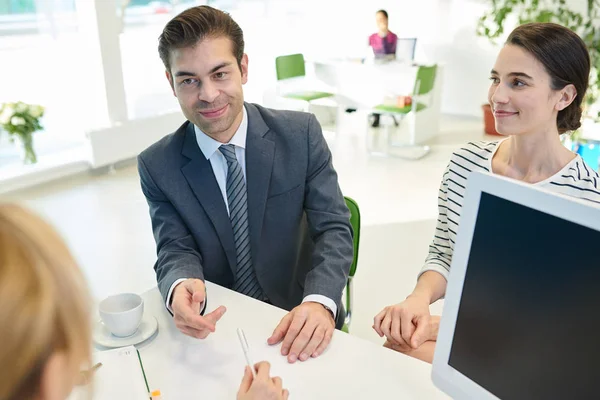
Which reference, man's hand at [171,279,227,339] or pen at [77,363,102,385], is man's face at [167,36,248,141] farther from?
pen at [77,363,102,385]

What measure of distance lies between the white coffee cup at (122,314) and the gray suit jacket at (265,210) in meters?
0.12

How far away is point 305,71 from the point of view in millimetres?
6359

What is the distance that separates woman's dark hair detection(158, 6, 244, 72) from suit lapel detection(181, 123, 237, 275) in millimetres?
252

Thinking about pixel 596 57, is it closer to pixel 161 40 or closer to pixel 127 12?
pixel 127 12

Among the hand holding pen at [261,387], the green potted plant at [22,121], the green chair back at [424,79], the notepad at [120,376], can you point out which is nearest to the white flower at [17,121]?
the green potted plant at [22,121]

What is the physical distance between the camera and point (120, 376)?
40.3 inches

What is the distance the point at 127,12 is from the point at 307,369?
4.81 metres

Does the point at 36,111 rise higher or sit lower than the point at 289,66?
lower

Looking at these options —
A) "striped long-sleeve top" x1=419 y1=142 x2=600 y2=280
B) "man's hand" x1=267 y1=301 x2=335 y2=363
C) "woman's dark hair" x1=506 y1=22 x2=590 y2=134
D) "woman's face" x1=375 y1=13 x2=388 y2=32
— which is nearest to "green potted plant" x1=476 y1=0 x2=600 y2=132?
"woman's face" x1=375 y1=13 x2=388 y2=32

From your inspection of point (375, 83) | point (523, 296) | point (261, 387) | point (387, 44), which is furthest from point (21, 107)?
point (523, 296)

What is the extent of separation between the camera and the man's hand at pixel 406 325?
3.92ft

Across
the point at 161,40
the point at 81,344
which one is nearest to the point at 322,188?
the point at 161,40

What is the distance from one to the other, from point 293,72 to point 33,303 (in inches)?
223

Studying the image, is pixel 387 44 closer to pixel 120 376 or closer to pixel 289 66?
pixel 289 66
